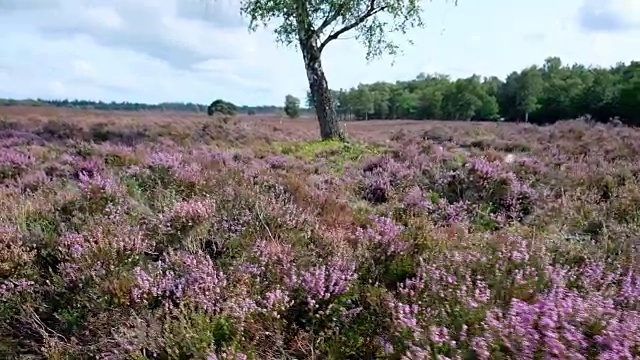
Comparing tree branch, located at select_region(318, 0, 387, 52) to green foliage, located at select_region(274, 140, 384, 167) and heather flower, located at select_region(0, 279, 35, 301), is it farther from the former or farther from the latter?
heather flower, located at select_region(0, 279, 35, 301)

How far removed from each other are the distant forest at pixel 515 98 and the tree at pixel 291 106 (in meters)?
4.61

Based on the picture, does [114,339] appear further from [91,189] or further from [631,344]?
[91,189]

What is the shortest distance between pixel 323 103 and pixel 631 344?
13398 mm

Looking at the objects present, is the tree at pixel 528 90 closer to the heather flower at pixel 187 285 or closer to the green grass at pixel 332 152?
the green grass at pixel 332 152

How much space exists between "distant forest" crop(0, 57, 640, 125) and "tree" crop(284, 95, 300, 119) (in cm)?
461

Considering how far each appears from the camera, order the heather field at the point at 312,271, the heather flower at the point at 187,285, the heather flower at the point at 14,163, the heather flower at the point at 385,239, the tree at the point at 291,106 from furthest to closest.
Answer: the tree at the point at 291,106 < the heather flower at the point at 14,163 < the heather flower at the point at 385,239 < the heather flower at the point at 187,285 < the heather field at the point at 312,271

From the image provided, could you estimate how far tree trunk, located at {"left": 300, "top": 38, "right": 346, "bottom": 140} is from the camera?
49.5 feet

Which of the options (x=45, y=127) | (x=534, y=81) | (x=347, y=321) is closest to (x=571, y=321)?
(x=347, y=321)

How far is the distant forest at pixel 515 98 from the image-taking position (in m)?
47.6

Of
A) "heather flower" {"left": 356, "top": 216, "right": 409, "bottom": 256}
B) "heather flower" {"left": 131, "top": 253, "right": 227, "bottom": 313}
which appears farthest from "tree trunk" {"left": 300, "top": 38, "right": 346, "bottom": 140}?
"heather flower" {"left": 131, "top": 253, "right": 227, "bottom": 313}

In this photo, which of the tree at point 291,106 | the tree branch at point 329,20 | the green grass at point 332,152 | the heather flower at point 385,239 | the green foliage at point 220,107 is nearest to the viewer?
the heather flower at point 385,239

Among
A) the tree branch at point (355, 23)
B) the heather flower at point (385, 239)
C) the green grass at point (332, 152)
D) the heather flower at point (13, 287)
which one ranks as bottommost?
the heather flower at point (13, 287)

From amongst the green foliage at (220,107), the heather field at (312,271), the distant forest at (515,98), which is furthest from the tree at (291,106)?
the heather field at (312,271)

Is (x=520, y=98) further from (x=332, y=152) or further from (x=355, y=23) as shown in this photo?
(x=332, y=152)
